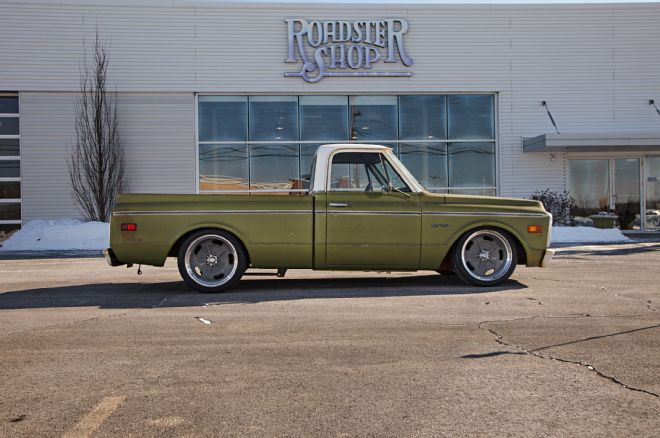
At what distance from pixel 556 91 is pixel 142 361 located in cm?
1985

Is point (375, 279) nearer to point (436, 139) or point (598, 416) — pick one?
point (598, 416)

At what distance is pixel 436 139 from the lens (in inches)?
856

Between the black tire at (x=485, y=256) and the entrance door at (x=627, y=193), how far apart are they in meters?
15.6

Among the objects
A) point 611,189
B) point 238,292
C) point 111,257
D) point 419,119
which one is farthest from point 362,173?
point 611,189

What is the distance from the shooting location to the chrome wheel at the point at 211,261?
784 cm

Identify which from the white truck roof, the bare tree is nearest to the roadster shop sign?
the bare tree

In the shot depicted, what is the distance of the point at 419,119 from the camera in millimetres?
21719

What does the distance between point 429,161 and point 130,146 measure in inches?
372

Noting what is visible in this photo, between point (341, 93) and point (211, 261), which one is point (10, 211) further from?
point (211, 261)

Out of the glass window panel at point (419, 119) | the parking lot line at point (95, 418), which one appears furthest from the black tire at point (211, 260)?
the glass window panel at point (419, 119)

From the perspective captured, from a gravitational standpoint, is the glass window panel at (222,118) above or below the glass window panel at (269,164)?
above

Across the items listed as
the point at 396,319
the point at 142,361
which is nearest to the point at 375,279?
the point at 396,319

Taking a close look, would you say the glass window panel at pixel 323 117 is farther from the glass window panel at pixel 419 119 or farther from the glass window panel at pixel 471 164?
the glass window panel at pixel 471 164

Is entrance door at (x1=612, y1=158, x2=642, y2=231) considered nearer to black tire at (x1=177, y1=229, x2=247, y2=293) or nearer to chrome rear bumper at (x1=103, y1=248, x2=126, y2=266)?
black tire at (x1=177, y1=229, x2=247, y2=293)
